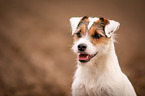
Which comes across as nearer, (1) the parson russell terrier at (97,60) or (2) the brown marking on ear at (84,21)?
(1) the parson russell terrier at (97,60)

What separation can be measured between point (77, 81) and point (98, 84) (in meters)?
0.24

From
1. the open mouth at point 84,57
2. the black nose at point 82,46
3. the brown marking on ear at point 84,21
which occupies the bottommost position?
the open mouth at point 84,57

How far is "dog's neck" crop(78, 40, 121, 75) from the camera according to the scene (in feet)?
6.00

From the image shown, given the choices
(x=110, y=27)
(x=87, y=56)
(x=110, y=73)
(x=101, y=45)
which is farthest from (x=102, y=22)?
(x=110, y=73)

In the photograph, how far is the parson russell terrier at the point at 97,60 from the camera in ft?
5.81

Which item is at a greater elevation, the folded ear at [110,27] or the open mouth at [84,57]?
Answer: the folded ear at [110,27]

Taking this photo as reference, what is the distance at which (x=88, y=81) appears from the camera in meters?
1.87

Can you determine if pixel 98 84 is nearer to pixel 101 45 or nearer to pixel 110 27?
pixel 101 45

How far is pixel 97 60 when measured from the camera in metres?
1.87

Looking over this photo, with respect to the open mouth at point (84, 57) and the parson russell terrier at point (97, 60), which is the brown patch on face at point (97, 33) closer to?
the parson russell terrier at point (97, 60)

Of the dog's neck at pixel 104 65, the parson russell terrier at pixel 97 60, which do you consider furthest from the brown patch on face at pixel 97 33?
the dog's neck at pixel 104 65

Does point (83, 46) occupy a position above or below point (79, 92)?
above

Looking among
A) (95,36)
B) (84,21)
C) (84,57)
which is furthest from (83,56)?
(84,21)

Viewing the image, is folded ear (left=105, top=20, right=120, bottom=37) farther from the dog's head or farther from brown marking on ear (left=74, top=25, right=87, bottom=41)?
brown marking on ear (left=74, top=25, right=87, bottom=41)
